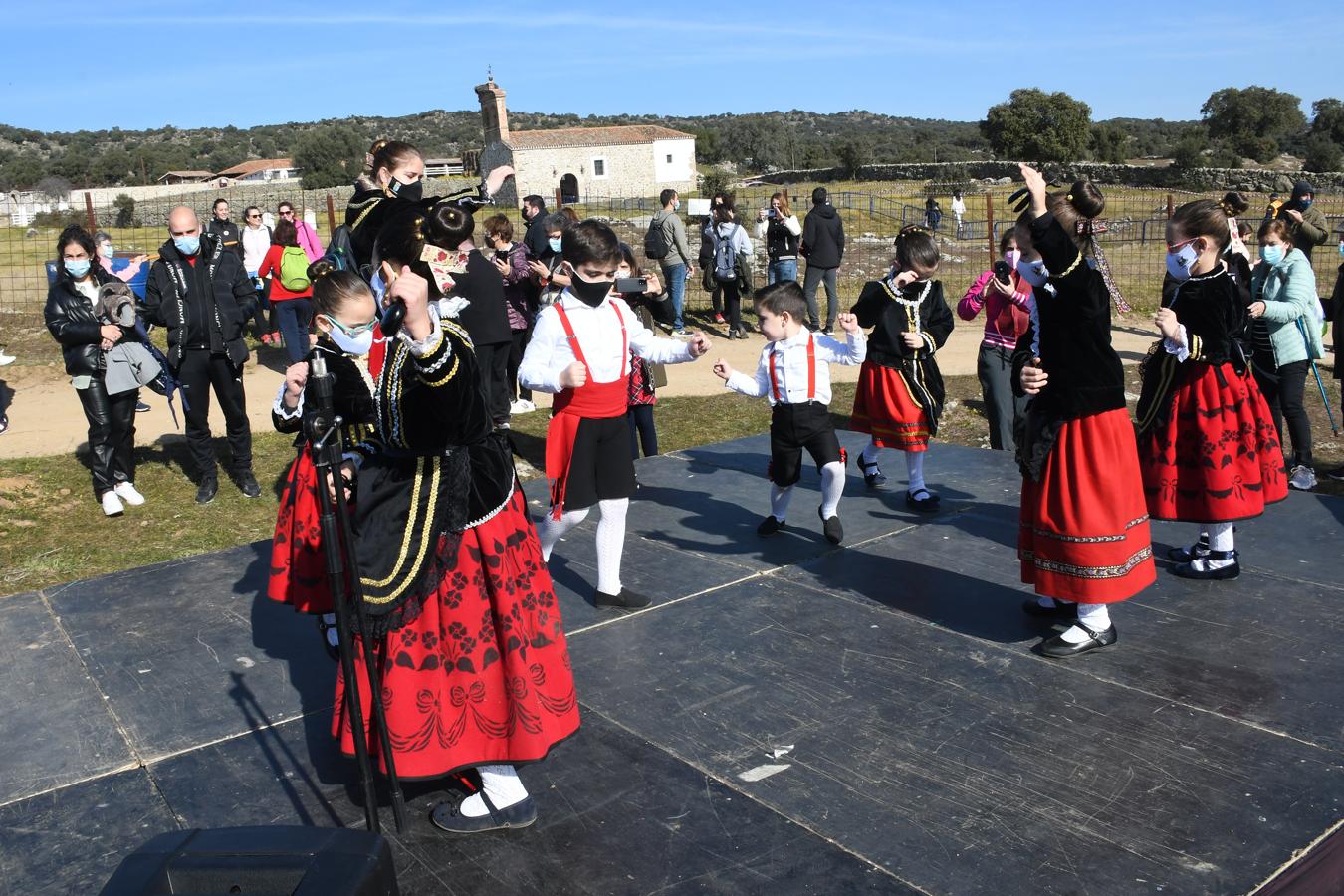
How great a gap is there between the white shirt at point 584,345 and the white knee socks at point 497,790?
76.3 inches

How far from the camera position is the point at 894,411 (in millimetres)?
6801

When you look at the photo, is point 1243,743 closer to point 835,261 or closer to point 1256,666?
point 1256,666

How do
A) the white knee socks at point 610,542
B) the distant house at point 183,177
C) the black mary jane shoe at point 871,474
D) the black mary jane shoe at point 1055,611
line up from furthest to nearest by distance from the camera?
the distant house at point 183,177 → the black mary jane shoe at point 871,474 → the white knee socks at point 610,542 → the black mary jane shoe at point 1055,611

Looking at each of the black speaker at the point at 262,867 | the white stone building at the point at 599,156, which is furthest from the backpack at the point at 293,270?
the white stone building at the point at 599,156

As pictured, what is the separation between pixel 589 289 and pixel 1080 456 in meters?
2.16

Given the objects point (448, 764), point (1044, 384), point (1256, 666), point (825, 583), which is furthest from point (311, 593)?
point (1256, 666)

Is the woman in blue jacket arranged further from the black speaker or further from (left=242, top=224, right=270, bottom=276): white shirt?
(left=242, top=224, right=270, bottom=276): white shirt

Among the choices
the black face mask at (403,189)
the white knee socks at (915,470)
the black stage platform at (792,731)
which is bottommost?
the black stage platform at (792,731)

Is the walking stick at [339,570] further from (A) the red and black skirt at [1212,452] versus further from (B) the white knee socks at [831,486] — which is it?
(A) the red and black skirt at [1212,452]

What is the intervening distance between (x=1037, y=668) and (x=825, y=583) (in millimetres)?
1265

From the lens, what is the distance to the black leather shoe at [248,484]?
7.91 m

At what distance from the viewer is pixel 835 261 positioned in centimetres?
1405

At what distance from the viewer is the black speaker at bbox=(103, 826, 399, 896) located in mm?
2457

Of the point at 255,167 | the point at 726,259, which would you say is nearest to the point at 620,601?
the point at 726,259
